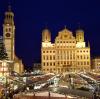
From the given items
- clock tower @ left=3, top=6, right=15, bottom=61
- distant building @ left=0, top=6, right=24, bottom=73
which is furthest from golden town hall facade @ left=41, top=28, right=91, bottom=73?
clock tower @ left=3, top=6, right=15, bottom=61

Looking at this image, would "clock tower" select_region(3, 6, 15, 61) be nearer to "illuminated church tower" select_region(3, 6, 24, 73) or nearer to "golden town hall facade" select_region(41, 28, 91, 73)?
"illuminated church tower" select_region(3, 6, 24, 73)

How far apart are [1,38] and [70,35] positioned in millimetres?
33765

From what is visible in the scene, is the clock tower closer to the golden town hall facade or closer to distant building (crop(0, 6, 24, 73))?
distant building (crop(0, 6, 24, 73))

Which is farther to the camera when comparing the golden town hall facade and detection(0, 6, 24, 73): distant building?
the golden town hall facade

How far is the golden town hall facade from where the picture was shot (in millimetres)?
128875

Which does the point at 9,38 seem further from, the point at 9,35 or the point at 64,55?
the point at 64,55

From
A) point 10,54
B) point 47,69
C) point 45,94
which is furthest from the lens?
point 47,69

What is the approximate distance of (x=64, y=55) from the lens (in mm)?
129875

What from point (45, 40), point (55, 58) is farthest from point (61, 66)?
point (45, 40)

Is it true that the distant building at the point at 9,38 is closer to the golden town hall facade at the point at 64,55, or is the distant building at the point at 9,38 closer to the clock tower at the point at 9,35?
the clock tower at the point at 9,35

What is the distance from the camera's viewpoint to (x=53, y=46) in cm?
13062

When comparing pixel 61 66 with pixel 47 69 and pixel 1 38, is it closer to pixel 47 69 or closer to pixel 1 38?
pixel 47 69

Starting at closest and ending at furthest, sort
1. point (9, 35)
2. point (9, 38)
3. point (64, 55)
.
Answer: point (9, 38) → point (9, 35) → point (64, 55)

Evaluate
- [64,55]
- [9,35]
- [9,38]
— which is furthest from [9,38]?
[64,55]
